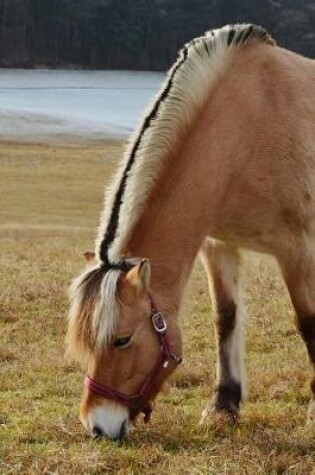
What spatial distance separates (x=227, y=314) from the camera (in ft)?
24.4

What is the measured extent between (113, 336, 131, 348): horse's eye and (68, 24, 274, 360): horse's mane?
0.26ft

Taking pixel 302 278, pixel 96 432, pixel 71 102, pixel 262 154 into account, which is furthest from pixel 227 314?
pixel 71 102

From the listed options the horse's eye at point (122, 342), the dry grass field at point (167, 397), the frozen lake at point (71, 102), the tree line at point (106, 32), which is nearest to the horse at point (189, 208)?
the horse's eye at point (122, 342)

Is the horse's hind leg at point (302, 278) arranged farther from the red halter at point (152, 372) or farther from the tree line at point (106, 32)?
the tree line at point (106, 32)

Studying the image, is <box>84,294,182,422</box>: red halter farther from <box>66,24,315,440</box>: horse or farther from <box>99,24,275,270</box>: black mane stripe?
<box>99,24,275,270</box>: black mane stripe

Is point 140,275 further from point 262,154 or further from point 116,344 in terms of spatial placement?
point 262,154

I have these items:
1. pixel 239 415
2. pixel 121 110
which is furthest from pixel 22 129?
pixel 239 415

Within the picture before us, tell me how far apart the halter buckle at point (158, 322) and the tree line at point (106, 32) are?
130 m

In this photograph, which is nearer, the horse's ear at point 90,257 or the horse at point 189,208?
the horse at point 189,208

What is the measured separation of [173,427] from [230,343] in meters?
1.28

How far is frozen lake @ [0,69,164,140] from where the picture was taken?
2815 inches

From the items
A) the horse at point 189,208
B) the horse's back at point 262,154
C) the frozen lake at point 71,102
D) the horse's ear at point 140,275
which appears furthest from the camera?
the frozen lake at point 71,102

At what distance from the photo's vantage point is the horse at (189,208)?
17.6 feet

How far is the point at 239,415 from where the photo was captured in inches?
273
